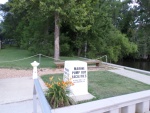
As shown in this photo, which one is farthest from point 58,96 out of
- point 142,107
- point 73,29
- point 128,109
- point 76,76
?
point 73,29

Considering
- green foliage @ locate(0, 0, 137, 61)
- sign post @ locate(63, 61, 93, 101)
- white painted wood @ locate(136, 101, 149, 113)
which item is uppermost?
green foliage @ locate(0, 0, 137, 61)

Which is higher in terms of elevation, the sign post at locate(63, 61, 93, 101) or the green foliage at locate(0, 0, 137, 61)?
the green foliage at locate(0, 0, 137, 61)

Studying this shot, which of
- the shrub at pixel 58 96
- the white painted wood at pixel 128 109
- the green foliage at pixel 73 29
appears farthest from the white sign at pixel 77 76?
the green foliage at pixel 73 29

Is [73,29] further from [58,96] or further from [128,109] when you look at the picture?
[128,109]

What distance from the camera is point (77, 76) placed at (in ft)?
14.9

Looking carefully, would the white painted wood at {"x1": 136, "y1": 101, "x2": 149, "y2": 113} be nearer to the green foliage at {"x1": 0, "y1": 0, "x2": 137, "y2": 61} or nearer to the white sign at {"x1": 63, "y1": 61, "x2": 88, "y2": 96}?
the white sign at {"x1": 63, "y1": 61, "x2": 88, "y2": 96}

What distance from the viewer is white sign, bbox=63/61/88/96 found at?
14.7ft

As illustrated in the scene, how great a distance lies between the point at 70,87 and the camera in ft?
14.6

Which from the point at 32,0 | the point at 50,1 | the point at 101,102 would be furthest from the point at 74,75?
the point at 32,0

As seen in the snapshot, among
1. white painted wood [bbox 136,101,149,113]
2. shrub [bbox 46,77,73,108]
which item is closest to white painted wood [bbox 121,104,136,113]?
white painted wood [bbox 136,101,149,113]

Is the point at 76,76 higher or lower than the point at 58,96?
higher

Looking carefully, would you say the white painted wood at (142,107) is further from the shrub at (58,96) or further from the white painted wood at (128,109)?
the shrub at (58,96)

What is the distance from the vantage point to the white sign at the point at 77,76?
14.7ft

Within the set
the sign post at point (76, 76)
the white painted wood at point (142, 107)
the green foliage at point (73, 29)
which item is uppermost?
the green foliage at point (73, 29)
